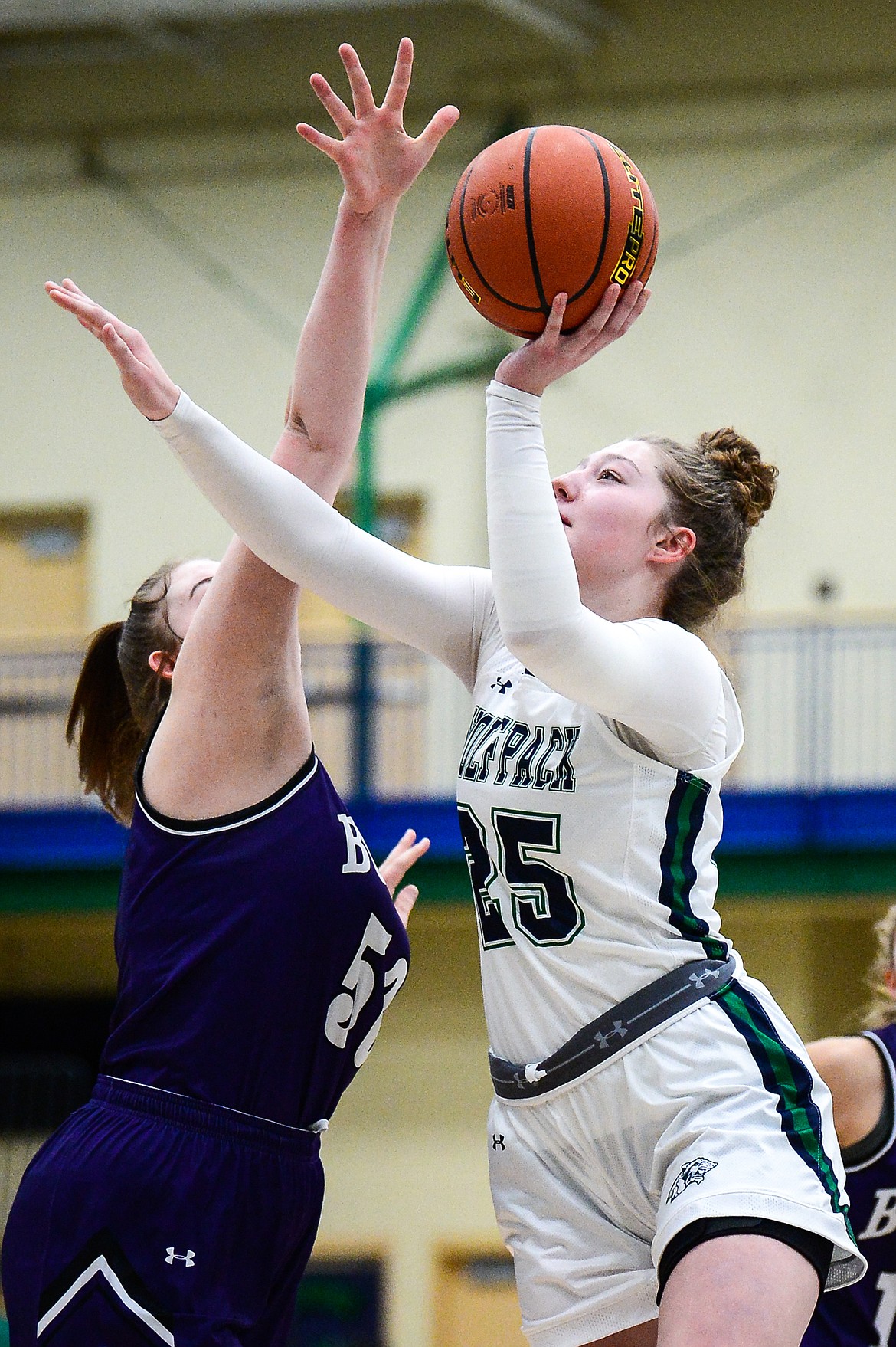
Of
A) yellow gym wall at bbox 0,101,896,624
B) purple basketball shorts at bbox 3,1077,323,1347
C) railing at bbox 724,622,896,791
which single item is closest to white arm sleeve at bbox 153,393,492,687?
purple basketball shorts at bbox 3,1077,323,1347

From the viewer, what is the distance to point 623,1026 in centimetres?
223

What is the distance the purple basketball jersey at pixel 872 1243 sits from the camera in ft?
10.1

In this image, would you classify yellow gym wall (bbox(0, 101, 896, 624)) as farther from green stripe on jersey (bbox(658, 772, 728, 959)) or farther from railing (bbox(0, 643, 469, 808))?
green stripe on jersey (bbox(658, 772, 728, 959))

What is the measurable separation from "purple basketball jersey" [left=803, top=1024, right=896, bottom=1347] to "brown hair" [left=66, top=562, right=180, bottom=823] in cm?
154

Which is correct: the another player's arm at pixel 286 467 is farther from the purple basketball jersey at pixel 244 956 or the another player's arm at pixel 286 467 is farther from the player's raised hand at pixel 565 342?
the player's raised hand at pixel 565 342

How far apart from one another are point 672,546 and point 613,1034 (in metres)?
0.72

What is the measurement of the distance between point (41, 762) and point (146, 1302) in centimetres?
908

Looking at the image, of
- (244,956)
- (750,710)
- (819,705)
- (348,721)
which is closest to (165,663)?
(244,956)

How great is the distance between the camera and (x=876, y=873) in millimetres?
9258

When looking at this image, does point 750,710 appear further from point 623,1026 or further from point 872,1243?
point 623,1026

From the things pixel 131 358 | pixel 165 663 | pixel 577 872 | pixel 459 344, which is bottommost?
pixel 577 872

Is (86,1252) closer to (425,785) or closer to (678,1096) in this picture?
(678,1096)

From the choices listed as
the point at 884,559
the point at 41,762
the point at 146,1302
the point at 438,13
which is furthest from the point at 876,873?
the point at 146,1302

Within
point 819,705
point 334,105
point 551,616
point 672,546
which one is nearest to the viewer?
point 551,616
